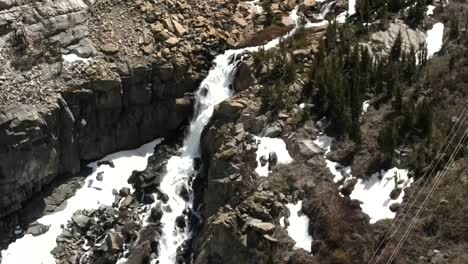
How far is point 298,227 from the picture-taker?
14.8 meters

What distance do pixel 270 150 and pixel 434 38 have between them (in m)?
6.94

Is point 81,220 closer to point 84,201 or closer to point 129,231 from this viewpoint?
point 84,201

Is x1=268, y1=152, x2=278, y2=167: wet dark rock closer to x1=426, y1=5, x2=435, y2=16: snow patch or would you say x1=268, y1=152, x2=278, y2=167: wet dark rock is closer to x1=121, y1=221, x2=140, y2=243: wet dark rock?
x1=121, y1=221, x2=140, y2=243: wet dark rock

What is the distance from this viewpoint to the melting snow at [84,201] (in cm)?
1694

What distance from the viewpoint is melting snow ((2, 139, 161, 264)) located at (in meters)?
16.9

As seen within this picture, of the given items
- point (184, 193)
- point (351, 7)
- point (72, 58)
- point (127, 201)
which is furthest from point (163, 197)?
point (351, 7)

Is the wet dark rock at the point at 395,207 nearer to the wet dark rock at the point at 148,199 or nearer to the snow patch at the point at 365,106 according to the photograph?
the snow patch at the point at 365,106

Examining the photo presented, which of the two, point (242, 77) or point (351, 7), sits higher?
point (351, 7)

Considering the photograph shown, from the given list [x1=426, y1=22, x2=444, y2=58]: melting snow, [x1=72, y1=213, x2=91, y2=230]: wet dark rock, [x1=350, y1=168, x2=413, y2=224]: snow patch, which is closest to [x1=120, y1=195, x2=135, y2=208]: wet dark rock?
[x1=72, y1=213, x2=91, y2=230]: wet dark rock

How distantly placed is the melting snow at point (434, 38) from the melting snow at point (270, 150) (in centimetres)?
565

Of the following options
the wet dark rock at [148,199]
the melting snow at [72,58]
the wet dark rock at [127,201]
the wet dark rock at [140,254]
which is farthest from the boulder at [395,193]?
the melting snow at [72,58]

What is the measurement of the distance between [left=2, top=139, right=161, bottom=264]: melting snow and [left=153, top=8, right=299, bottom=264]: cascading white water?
1.19 meters

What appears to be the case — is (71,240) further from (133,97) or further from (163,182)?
(133,97)

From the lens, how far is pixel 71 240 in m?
17.2
